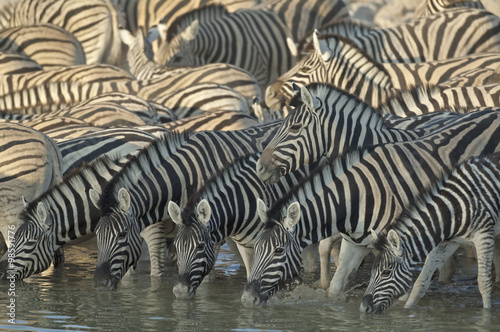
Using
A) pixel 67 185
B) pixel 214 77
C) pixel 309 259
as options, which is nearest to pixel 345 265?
pixel 309 259

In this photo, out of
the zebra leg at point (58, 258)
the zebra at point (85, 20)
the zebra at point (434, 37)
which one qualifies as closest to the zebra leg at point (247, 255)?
the zebra leg at point (58, 258)

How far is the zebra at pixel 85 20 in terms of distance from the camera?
17766 millimetres

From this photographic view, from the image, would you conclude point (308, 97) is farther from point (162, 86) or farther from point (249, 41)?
point (249, 41)

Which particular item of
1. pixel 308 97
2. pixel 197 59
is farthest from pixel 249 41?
pixel 308 97

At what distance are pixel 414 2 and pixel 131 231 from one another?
15261 mm

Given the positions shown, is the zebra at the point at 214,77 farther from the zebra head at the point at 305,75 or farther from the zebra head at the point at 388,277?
the zebra head at the point at 388,277

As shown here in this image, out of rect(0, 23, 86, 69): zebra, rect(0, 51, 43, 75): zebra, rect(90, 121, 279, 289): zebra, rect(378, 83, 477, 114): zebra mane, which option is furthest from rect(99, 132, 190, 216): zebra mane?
rect(0, 23, 86, 69): zebra

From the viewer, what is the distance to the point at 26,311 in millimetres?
7934

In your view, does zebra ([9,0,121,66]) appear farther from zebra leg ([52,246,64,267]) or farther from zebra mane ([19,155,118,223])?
zebra mane ([19,155,118,223])

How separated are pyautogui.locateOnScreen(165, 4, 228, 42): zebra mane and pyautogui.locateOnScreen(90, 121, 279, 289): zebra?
6.56 m

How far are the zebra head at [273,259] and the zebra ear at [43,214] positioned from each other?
6.66ft

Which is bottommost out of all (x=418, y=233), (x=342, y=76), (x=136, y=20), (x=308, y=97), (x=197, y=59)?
(x=418, y=233)

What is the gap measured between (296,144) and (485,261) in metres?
2.02

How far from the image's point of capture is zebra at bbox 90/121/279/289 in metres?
8.51
